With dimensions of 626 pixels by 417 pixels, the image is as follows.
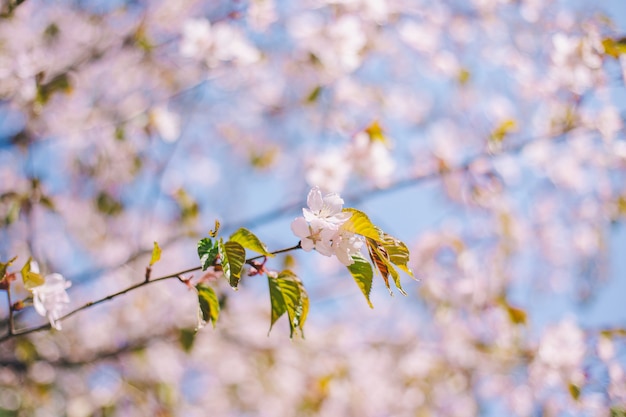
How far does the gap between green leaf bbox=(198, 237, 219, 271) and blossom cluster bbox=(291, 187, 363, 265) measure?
0.48ft

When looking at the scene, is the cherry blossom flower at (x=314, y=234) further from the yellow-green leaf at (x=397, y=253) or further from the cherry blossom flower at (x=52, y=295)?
the cherry blossom flower at (x=52, y=295)

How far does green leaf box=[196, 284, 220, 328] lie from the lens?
100cm

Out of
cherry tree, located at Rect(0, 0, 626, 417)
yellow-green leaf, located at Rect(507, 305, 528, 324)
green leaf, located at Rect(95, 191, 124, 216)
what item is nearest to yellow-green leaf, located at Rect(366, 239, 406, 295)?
cherry tree, located at Rect(0, 0, 626, 417)

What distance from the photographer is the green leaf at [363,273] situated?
924 mm

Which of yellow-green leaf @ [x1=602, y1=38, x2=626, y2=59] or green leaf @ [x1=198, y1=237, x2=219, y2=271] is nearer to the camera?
green leaf @ [x1=198, y1=237, x2=219, y2=271]

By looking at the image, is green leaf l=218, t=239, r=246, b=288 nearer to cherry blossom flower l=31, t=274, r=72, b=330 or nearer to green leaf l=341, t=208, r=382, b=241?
green leaf l=341, t=208, r=382, b=241

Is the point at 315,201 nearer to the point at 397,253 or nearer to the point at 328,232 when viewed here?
the point at 328,232

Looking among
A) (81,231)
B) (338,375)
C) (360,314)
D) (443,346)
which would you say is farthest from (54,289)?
(360,314)

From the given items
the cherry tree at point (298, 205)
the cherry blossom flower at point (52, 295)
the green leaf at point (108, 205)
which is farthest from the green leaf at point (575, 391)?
the green leaf at point (108, 205)

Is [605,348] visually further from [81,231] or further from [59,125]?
[81,231]

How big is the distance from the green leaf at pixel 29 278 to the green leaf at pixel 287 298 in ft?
1.60

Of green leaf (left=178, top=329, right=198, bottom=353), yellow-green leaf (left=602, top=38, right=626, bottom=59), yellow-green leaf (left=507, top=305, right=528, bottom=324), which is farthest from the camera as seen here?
yellow-green leaf (left=507, top=305, right=528, bottom=324)

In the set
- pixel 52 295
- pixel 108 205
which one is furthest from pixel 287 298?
pixel 108 205

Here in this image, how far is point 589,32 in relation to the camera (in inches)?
83.8
